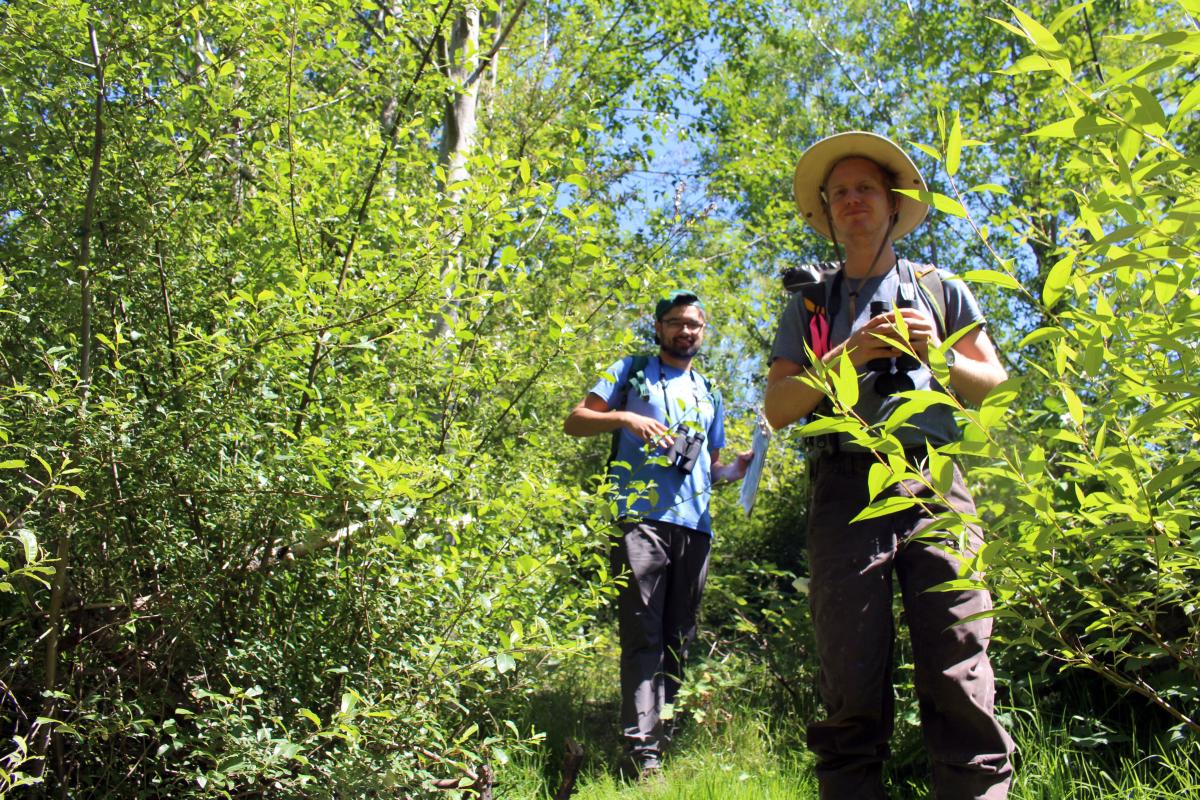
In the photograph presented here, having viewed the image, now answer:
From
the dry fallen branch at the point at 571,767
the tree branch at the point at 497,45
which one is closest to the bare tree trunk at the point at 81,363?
the dry fallen branch at the point at 571,767

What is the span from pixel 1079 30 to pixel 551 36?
5.21m

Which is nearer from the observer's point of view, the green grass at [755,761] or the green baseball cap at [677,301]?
the green grass at [755,761]

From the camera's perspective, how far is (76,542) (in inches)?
104

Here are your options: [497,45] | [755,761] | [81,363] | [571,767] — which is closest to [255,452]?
[81,363]

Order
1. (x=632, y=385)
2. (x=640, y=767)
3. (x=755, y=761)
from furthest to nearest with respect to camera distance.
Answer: (x=632, y=385), (x=640, y=767), (x=755, y=761)

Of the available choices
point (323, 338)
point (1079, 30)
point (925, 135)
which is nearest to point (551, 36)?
point (1079, 30)

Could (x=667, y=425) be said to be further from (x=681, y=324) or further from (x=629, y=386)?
(x=681, y=324)

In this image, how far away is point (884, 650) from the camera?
2619mm

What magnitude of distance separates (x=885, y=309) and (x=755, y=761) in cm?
205

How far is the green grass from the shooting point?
305cm

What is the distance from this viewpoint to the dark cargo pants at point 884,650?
2449 millimetres

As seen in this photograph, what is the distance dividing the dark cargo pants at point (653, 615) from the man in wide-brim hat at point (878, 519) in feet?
4.92

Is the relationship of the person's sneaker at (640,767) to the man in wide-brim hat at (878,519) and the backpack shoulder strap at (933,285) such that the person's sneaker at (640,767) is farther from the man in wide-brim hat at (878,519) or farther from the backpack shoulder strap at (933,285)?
the backpack shoulder strap at (933,285)

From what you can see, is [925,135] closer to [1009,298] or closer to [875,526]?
[1009,298]
